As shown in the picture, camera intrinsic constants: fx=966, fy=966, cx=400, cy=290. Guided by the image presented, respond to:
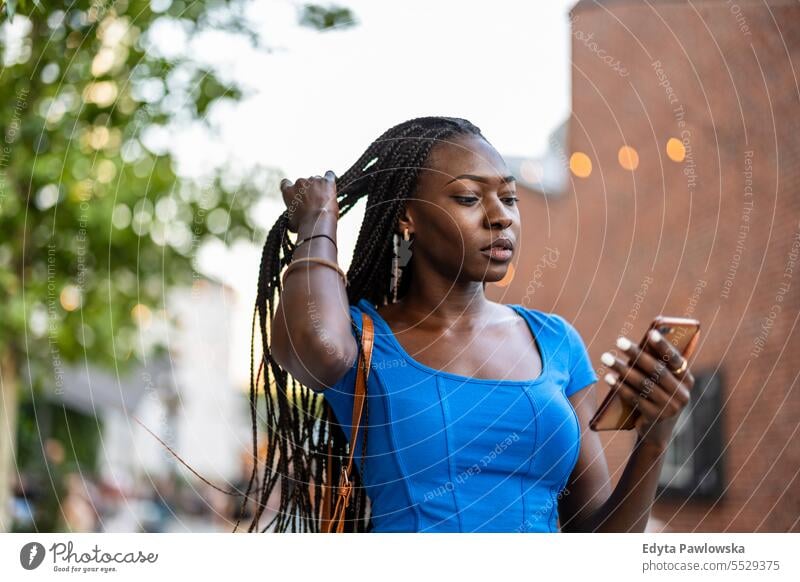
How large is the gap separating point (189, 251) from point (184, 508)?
8.20 m

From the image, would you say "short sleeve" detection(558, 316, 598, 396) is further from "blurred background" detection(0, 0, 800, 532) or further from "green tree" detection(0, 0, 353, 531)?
"green tree" detection(0, 0, 353, 531)

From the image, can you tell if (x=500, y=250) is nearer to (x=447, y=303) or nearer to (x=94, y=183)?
(x=447, y=303)

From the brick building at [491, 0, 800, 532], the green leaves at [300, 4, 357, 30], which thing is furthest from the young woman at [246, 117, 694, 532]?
the brick building at [491, 0, 800, 532]

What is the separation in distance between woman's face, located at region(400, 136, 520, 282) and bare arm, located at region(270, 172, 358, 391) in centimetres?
18

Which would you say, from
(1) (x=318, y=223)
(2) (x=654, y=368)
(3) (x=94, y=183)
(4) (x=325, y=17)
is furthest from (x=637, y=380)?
(3) (x=94, y=183)

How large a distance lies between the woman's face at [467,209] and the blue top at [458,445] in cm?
17

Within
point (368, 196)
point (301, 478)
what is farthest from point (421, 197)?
point (301, 478)

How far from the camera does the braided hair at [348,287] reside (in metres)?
1.67

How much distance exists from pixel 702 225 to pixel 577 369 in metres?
2.98

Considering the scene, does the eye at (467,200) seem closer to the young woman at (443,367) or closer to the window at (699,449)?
the young woman at (443,367)

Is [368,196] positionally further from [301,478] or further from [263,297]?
[301,478]

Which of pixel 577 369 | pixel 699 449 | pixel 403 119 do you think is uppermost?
pixel 403 119

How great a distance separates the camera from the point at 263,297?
5.61 feet

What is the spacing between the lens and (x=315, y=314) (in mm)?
1429
